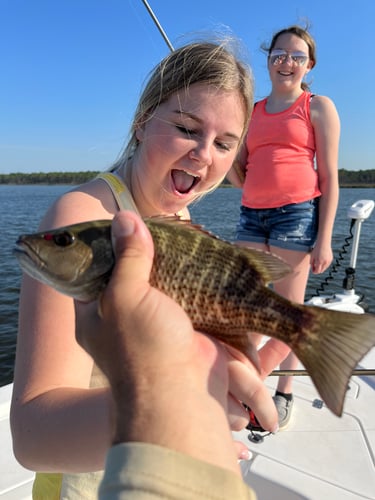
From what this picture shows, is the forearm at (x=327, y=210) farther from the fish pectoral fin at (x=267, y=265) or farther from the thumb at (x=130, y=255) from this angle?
the thumb at (x=130, y=255)

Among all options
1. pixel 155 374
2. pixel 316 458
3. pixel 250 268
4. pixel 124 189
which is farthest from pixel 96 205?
pixel 316 458

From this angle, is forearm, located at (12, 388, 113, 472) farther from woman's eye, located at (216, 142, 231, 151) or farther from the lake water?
the lake water

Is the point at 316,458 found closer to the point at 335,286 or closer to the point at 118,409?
the point at 118,409

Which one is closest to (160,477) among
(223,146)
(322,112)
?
(223,146)

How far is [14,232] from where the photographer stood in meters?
22.4

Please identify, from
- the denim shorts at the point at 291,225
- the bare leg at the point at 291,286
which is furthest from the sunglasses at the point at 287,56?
the bare leg at the point at 291,286

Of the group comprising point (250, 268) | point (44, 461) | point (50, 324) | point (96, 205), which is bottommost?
point (44, 461)

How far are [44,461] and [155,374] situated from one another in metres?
0.85

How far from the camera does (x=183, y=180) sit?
8.60 ft

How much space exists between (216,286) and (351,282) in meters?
5.60

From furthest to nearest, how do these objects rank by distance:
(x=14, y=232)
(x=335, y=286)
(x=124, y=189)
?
(x=14, y=232) → (x=335, y=286) → (x=124, y=189)

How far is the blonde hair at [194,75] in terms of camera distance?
2.43m

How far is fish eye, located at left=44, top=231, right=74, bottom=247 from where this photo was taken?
1.66m

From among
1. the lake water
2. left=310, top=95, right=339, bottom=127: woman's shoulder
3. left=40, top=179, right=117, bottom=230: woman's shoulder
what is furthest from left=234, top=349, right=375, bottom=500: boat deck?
the lake water
